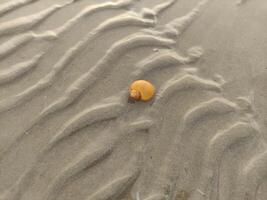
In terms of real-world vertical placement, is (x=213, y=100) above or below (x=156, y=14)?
below

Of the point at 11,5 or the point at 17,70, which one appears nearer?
the point at 17,70

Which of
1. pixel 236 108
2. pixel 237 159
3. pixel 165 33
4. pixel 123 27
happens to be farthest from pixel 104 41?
pixel 237 159

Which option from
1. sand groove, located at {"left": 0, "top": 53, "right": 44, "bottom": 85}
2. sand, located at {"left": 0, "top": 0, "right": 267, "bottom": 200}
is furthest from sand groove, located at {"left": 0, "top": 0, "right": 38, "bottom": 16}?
sand groove, located at {"left": 0, "top": 53, "right": 44, "bottom": 85}

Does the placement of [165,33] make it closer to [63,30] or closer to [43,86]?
[63,30]

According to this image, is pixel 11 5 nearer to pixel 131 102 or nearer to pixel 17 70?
pixel 17 70

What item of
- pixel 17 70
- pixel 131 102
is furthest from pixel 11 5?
pixel 131 102

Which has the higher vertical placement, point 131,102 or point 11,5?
point 11,5
